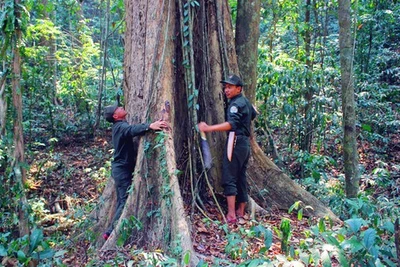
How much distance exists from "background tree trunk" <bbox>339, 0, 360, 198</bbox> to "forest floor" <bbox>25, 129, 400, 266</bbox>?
1357 mm

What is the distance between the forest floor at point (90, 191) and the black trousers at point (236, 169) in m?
0.34

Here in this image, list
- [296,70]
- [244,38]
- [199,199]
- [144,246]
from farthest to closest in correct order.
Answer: [296,70]
[244,38]
[199,199]
[144,246]

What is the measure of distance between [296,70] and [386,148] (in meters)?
3.86

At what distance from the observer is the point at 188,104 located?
5.52m

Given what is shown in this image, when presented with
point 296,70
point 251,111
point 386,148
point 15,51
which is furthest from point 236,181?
point 386,148

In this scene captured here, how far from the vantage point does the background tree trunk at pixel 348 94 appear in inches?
261

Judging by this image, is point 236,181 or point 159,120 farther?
point 236,181

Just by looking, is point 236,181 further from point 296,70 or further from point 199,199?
point 296,70

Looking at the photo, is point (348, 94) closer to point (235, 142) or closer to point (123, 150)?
point (235, 142)

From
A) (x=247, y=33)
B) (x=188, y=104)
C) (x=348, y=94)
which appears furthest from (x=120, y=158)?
(x=348, y=94)

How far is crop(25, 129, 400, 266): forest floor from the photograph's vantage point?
4.92m

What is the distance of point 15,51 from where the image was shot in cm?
552

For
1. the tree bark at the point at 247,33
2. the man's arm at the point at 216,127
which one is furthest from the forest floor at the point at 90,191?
the tree bark at the point at 247,33

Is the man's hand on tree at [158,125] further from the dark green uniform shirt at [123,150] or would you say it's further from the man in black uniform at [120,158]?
the man in black uniform at [120,158]
